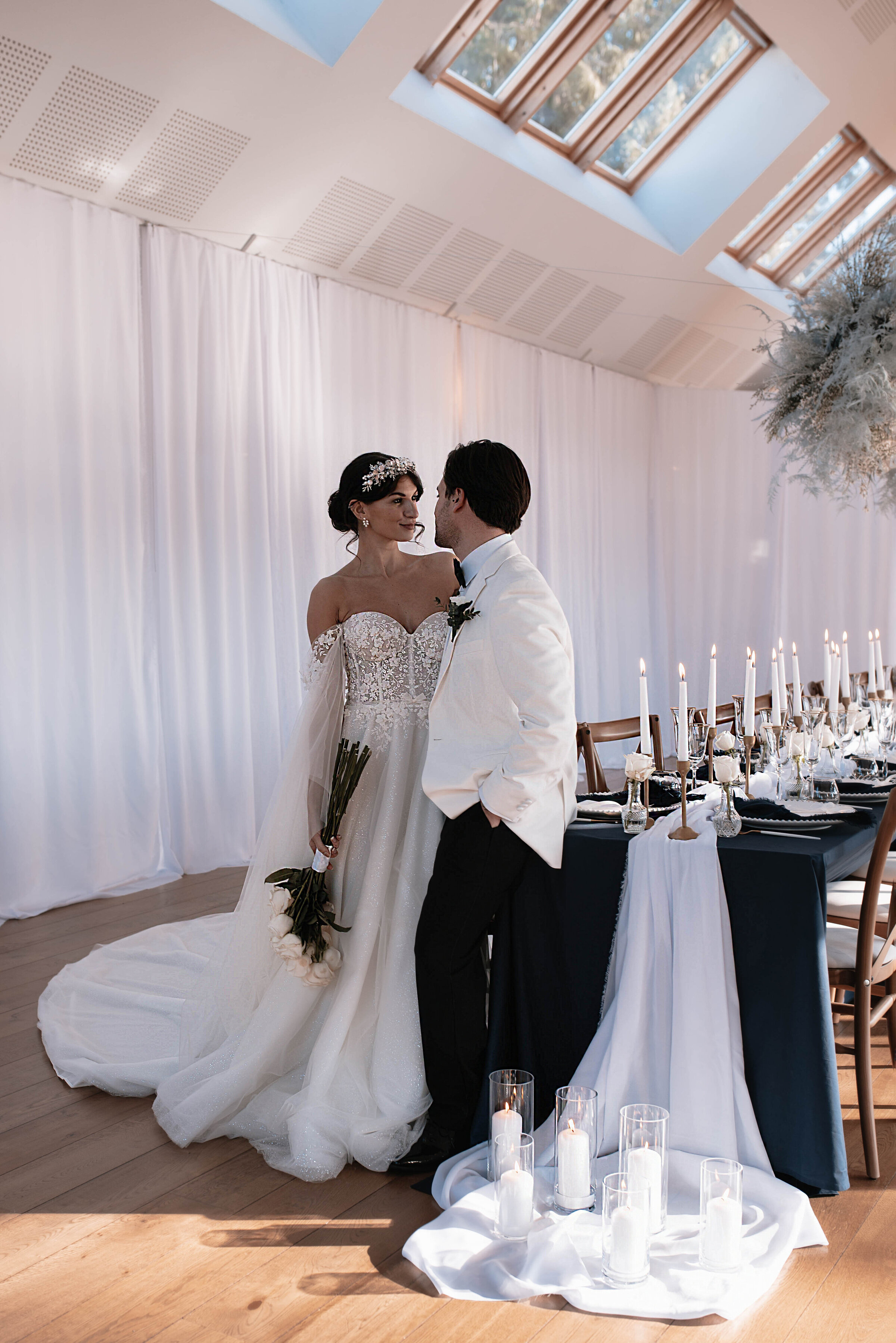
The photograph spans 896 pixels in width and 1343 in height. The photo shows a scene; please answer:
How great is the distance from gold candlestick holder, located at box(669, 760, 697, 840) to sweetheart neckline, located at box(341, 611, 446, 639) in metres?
0.92

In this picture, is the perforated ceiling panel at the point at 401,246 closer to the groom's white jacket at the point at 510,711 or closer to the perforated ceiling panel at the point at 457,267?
the perforated ceiling panel at the point at 457,267

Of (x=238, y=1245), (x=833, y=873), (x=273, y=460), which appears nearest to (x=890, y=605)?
(x=273, y=460)

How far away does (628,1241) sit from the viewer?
2.05 m

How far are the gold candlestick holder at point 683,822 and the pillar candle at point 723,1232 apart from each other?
78 centimetres

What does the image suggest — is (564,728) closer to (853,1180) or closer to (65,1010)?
(853,1180)

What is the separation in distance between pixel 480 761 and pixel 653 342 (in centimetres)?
733

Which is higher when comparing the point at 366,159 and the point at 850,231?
the point at 850,231

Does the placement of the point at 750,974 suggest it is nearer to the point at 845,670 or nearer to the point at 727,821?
the point at 727,821

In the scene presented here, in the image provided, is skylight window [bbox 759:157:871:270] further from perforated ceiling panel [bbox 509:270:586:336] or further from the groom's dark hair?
the groom's dark hair

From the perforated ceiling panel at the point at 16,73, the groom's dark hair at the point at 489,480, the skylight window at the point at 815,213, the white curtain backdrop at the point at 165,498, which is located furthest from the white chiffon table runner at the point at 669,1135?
the skylight window at the point at 815,213

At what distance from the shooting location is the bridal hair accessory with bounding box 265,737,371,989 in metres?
2.81

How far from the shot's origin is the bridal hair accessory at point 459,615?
8.45 ft

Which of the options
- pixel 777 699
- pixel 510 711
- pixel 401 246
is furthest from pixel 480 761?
pixel 401 246

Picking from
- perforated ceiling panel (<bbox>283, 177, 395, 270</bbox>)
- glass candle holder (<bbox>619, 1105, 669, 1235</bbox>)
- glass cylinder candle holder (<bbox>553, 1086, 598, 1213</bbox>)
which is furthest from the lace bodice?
perforated ceiling panel (<bbox>283, 177, 395, 270</bbox>)
